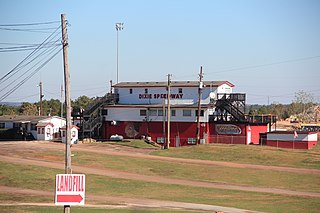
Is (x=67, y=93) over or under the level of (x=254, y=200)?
over

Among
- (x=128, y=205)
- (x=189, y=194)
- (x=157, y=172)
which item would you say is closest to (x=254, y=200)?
(x=189, y=194)

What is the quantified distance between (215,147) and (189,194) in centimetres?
3004

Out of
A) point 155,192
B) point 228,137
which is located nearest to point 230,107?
point 228,137

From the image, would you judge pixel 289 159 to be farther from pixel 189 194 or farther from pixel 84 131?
pixel 84 131

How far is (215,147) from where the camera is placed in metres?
71.2

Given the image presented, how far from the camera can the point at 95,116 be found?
8394 cm

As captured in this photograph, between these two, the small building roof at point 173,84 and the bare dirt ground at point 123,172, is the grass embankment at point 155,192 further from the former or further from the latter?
the small building roof at point 173,84

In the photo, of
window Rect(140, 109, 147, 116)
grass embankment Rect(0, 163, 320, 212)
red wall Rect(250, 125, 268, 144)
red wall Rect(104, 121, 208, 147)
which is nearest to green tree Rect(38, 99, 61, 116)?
red wall Rect(104, 121, 208, 147)

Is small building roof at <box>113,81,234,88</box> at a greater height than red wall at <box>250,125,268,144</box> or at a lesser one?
greater

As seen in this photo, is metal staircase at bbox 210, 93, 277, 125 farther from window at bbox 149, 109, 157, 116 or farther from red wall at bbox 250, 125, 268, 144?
window at bbox 149, 109, 157, 116

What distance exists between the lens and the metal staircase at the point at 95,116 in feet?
268

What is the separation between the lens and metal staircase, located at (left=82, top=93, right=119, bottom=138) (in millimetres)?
81756

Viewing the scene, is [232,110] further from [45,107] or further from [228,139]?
[45,107]

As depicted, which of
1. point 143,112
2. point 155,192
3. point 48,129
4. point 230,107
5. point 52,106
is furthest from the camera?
point 52,106
